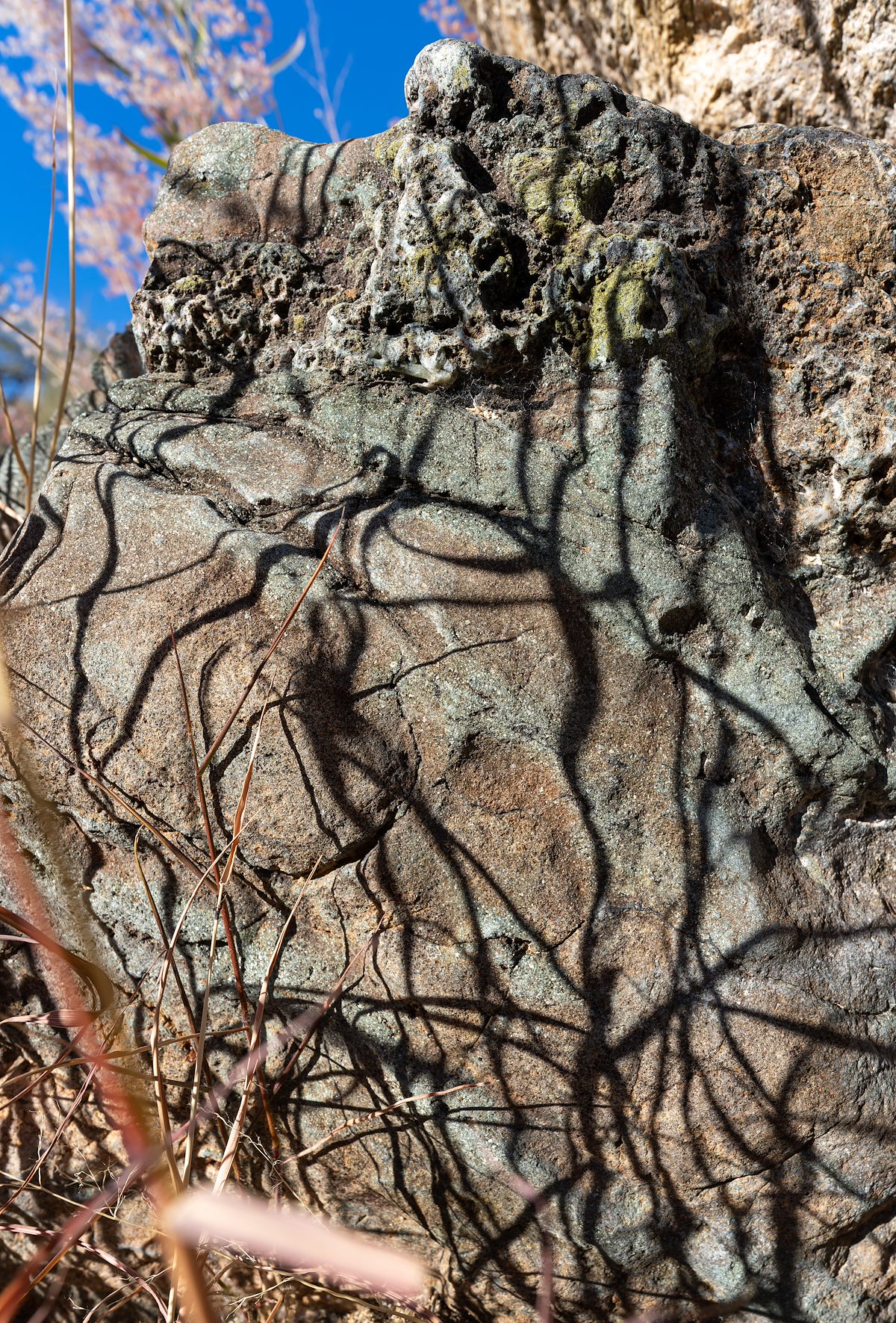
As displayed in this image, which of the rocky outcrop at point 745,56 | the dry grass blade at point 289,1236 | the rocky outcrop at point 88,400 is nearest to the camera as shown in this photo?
the dry grass blade at point 289,1236

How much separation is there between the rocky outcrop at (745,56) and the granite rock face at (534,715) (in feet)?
3.06

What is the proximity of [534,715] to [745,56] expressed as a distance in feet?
7.13

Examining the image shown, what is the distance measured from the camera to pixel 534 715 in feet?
4.22

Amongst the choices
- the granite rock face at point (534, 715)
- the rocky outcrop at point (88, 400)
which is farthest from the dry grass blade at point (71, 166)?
the rocky outcrop at point (88, 400)

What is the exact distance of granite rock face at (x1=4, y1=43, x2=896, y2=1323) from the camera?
1250mm

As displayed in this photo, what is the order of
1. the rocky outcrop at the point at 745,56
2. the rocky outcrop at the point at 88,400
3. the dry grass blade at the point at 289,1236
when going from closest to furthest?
the dry grass blade at the point at 289,1236 → the rocky outcrop at the point at 745,56 → the rocky outcrop at the point at 88,400

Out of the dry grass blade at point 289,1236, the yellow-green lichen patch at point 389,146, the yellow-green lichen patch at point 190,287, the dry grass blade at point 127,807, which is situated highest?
the yellow-green lichen patch at point 389,146

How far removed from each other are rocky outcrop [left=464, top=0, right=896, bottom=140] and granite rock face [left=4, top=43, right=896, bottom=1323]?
0.93 metres

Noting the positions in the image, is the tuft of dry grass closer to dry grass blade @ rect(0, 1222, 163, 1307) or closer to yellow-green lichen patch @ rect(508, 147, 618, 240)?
dry grass blade @ rect(0, 1222, 163, 1307)

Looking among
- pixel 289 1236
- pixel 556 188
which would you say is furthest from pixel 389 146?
pixel 289 1236

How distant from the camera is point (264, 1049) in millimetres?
1290

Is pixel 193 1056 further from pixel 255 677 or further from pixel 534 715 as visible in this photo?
pixel 534 715

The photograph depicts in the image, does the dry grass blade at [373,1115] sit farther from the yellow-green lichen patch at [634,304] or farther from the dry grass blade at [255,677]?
the yellow-green lichen patch at [634,304]

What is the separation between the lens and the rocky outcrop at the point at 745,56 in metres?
2.10
